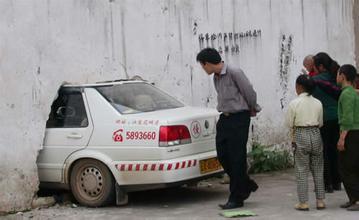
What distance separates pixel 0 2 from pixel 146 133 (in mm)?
2303

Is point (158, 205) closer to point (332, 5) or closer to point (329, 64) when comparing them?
point (329, 64)

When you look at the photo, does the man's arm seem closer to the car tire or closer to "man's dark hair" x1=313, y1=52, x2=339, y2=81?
"man's dark hair" x1=313, y1=52, x2=339, y2=81

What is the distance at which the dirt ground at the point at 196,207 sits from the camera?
7328 mm

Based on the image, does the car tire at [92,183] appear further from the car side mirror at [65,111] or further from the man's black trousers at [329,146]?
the man's black trousers at [329,146]

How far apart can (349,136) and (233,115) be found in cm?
129

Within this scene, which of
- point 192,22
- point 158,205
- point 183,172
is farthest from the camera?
point 192,22

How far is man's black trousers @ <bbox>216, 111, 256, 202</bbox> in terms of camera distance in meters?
7.50

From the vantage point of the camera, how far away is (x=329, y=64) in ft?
27.0

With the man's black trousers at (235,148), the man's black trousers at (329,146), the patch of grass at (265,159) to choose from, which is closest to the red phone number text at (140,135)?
the man's black trousers at (235,148)

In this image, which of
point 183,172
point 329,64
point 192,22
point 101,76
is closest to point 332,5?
point 192,22

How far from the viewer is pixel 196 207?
7.86m

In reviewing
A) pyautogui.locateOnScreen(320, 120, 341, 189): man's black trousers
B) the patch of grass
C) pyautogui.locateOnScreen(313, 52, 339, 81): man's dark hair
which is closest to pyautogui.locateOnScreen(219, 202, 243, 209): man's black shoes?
pyautogui.locateOnScreen(320, 120, 341, 189): man's black trousers

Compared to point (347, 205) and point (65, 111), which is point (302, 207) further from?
point (65, 111)

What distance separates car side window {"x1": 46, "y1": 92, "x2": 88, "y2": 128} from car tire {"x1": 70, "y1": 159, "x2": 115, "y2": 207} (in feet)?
1.62
